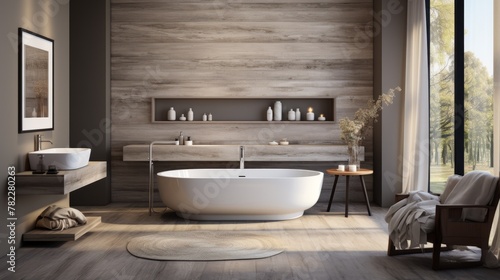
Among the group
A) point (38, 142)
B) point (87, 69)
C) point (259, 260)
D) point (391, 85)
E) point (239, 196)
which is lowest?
point (259, 260)

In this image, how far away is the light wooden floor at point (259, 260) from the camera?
465 centimetres

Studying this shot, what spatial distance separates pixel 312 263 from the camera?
198 inches

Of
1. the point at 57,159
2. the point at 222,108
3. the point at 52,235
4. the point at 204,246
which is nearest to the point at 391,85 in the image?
the point at 222,108

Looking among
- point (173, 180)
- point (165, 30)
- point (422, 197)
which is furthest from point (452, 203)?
point (165, 30)

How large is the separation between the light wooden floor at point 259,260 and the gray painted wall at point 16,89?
0.38 meters

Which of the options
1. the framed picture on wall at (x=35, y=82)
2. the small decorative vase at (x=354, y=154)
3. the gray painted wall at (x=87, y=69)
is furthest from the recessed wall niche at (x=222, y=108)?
the framed picture on wall at (x=35, y=82)

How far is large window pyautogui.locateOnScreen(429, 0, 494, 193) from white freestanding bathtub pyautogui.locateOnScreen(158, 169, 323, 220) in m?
1.38

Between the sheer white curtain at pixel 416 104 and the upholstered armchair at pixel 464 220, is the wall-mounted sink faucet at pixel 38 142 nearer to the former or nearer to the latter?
the upholstered armchair at pixel 464 220

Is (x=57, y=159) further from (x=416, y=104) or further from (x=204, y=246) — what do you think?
(x=416, y=104)

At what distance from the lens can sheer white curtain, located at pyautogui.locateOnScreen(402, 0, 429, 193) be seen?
7262 millimetres

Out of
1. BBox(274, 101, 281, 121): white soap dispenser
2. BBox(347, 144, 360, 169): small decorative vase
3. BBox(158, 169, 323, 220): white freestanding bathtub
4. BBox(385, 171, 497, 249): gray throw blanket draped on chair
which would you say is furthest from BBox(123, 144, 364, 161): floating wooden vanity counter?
BBox(385, 171, 497, 249): gray throw blanket draped on chair

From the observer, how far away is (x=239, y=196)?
6.84 m

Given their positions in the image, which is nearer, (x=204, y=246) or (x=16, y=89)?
(x=16, y=89)

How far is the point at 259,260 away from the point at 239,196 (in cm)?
177
